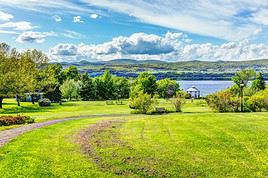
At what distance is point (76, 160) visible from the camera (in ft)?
47.4

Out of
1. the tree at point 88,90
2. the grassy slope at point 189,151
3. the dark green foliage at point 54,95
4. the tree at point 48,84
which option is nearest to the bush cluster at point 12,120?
the grassy slope at point 189,151

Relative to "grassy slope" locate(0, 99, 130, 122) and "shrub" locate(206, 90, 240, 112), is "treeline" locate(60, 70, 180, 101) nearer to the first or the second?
"grassy slope" locate(0, 99, 130, 122)

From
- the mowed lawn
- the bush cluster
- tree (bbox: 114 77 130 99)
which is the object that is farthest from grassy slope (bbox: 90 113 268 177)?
tree (bbox: 114 77 130 99)

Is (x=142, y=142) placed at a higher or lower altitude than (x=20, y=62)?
lower

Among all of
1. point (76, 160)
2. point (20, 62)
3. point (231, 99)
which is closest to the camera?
point (76, 160)

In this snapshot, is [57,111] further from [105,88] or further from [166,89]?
[166,89]

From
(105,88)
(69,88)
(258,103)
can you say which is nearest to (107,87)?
(105,88)

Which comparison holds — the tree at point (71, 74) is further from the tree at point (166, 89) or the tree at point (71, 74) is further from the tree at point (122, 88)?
the tree at point (166, 89)

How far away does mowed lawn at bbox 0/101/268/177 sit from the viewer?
13195 millimetres

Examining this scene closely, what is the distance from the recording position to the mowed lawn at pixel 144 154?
13195 millimetres

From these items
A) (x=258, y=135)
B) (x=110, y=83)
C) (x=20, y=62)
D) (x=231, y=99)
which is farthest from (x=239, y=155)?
(x=110, y=83)

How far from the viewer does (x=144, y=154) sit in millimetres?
15430

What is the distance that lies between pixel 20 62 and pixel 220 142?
5451cm

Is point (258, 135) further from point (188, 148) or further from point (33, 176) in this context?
point (33, 176)
